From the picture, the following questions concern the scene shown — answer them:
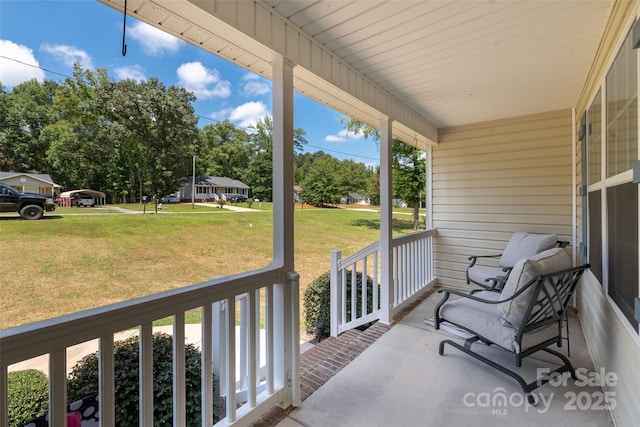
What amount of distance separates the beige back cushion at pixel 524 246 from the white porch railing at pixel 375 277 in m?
1.04

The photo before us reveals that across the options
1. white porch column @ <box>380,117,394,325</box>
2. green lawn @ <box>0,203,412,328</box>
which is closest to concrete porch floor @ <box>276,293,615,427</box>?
white porch column @ <box>380,117,394,325</box>

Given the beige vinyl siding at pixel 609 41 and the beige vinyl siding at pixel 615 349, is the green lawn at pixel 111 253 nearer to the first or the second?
the beige vinyl siding at pixel 615 349

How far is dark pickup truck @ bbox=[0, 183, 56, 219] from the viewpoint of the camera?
4.26 ft

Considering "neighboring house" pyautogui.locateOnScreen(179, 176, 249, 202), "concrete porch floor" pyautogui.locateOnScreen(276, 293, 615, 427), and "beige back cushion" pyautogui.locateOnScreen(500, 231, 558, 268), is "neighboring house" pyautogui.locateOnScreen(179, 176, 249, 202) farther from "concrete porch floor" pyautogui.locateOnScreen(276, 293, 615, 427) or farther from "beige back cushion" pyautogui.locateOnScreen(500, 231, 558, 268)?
"beige back cushion" pyautogui.locateOnScreen(500, 231, 558, 268)

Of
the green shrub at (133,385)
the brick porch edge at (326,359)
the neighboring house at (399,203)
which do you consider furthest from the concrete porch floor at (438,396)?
the neighboring house at (399,203)

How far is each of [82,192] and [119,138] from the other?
0.44 meters

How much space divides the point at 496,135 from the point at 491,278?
2.08 meters

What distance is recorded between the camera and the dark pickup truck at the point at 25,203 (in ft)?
4.26

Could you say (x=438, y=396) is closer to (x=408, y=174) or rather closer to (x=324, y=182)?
(x=324, y=182)

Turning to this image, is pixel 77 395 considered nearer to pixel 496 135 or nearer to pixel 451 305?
pixel 451 305

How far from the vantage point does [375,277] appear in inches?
136

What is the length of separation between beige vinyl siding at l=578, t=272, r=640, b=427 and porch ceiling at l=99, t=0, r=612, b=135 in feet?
6.30

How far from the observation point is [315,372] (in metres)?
2.42

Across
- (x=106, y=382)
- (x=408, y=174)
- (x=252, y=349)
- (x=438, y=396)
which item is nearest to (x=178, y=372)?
(x=106, y=382)
